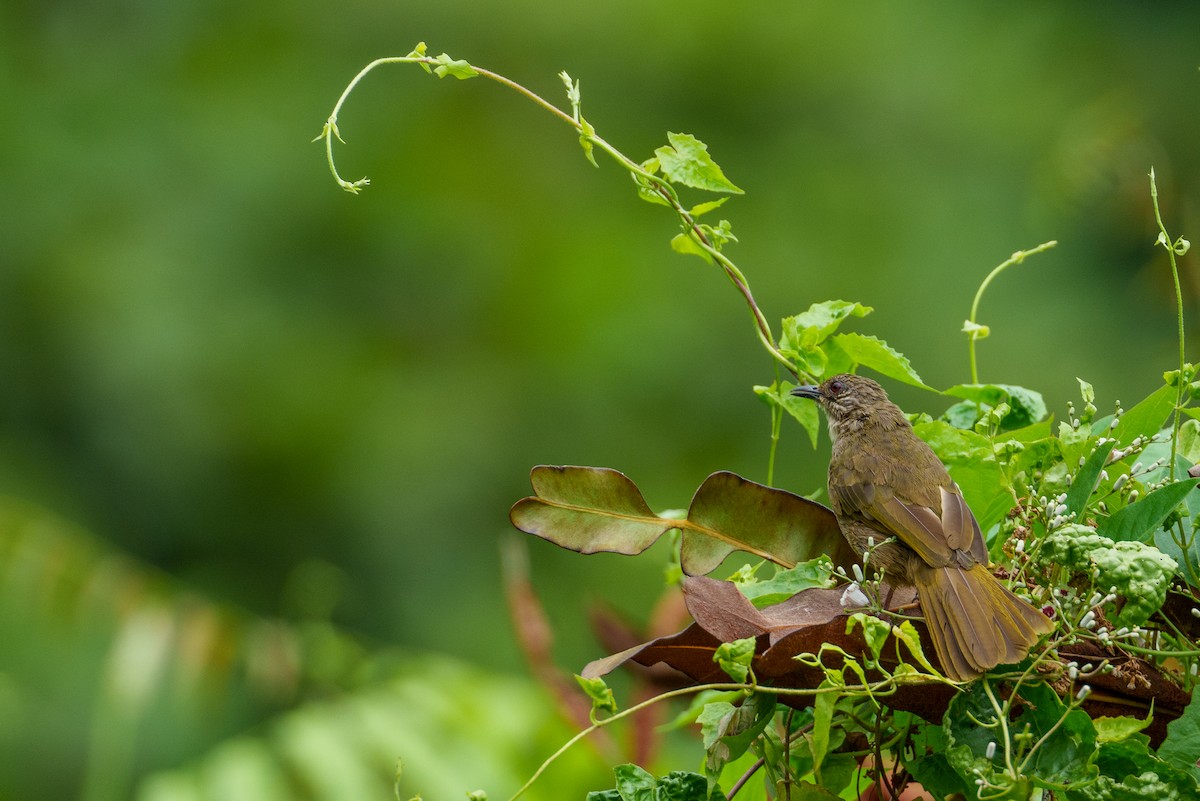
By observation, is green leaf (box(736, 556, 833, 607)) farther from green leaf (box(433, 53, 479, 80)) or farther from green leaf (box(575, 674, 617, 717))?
green leaf (box(433, 53, 479, 80))

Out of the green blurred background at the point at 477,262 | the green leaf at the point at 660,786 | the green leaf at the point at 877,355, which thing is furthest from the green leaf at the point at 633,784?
the green blurred background at the point at 477,262

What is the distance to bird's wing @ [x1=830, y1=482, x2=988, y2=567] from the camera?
1.24 metres

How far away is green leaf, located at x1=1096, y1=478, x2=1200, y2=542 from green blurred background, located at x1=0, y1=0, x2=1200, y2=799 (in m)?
4.31

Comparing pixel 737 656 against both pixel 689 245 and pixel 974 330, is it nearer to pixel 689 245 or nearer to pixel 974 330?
pixel 689 245

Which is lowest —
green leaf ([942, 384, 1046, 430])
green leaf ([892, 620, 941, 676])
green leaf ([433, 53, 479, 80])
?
green leaf ([892, 620, 941, 676])

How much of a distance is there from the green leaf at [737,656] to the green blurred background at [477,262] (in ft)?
14.5

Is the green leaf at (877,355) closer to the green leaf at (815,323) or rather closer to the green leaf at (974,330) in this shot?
the green leaf at (815,323)

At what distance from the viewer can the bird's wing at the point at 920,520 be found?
4.08 feet

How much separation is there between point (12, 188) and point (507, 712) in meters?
5.76

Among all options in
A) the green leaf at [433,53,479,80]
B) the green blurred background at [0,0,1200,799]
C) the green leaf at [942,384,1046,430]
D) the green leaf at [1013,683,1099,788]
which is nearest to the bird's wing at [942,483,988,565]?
the green leaf at [942,384,1046,430]

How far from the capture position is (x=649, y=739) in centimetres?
201

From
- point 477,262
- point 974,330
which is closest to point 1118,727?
point 974,330

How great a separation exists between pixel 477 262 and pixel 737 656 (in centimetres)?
623

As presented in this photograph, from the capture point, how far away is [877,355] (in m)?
1.25
